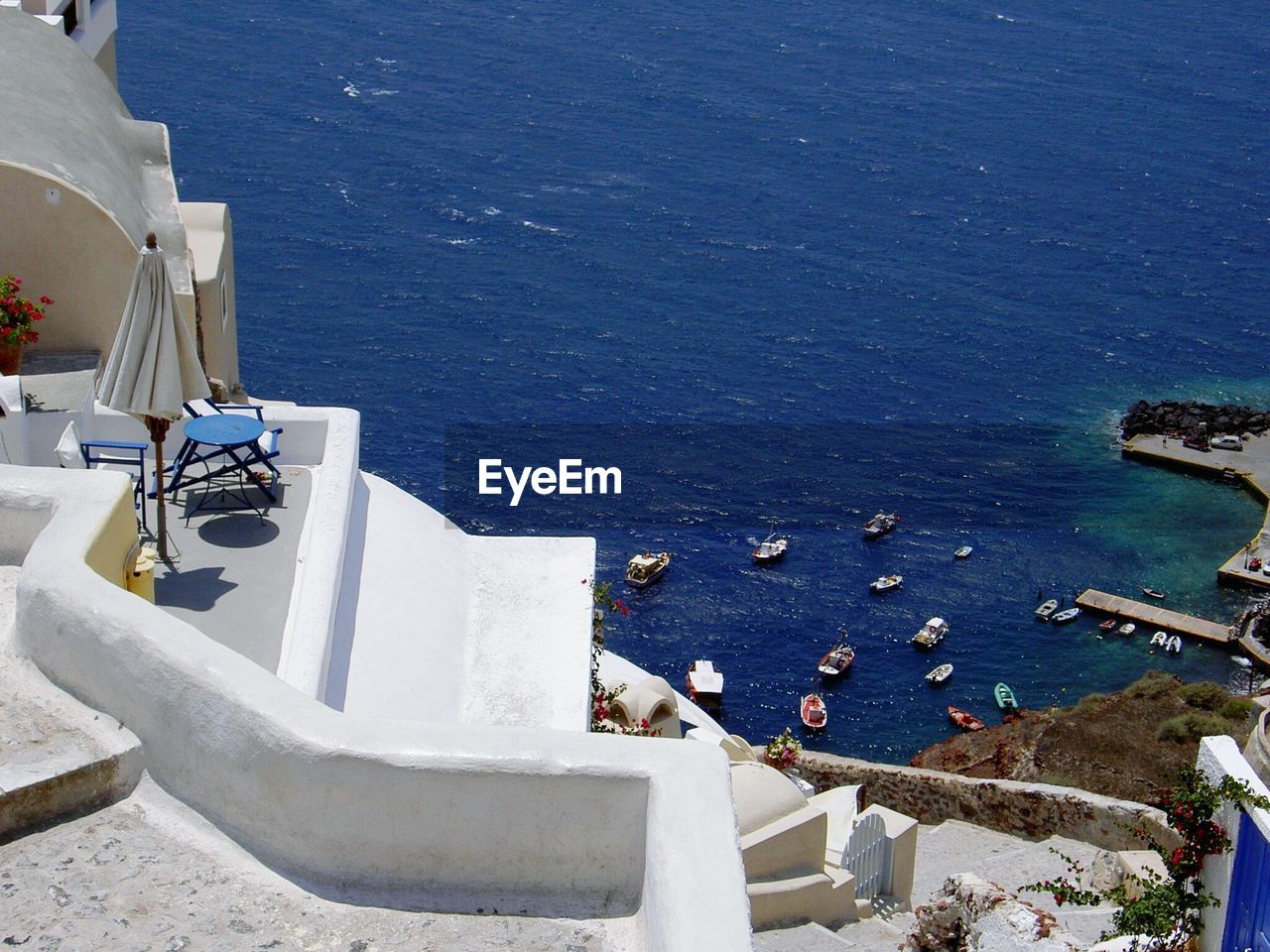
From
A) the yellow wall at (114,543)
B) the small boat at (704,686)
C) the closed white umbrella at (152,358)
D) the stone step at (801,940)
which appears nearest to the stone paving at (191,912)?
the yellow wall at (114,543)

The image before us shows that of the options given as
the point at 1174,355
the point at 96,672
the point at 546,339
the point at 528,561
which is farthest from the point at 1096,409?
the point at 96,672

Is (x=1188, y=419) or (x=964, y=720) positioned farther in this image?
(x=1188, y=419)

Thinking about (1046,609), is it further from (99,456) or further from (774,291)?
(99,456)

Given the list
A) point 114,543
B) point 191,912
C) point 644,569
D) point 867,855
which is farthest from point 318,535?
point 644,569

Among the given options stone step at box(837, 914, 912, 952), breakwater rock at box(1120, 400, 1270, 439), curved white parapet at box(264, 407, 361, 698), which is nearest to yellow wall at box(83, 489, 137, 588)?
curved white parapet at box(264, 407, 361, 698)

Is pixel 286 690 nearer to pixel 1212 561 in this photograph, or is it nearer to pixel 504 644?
pixel 504 644
